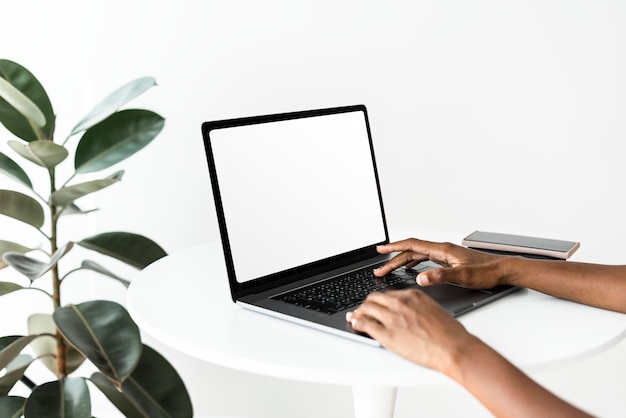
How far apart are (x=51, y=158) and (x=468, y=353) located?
95cm

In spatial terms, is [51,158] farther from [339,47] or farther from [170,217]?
[339,47]

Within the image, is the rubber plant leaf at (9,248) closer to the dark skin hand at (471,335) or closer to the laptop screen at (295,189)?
the laptop screen at (295,189)

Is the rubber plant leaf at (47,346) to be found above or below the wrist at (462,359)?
below

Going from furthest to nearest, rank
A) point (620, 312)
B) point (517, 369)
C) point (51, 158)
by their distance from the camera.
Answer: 1. point (51, 158)
2. point (620, 312)
3. point (517, 369)

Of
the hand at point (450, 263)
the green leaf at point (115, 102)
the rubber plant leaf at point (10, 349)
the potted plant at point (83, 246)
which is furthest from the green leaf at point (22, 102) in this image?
the hand at point (450, 263)

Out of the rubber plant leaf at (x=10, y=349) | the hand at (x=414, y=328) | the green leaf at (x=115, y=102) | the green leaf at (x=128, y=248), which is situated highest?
the green leaf at (x=115, y=102)

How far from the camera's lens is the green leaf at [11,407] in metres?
1.47

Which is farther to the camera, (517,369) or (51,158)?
(51,158)

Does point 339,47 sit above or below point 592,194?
above

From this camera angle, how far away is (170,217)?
201 cm

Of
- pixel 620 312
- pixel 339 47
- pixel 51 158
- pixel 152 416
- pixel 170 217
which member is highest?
pixel 339 47

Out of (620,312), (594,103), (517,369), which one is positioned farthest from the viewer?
(594,103)

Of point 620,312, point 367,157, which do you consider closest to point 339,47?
point 367,157

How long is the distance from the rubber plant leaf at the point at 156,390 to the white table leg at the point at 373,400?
42 centimetres
